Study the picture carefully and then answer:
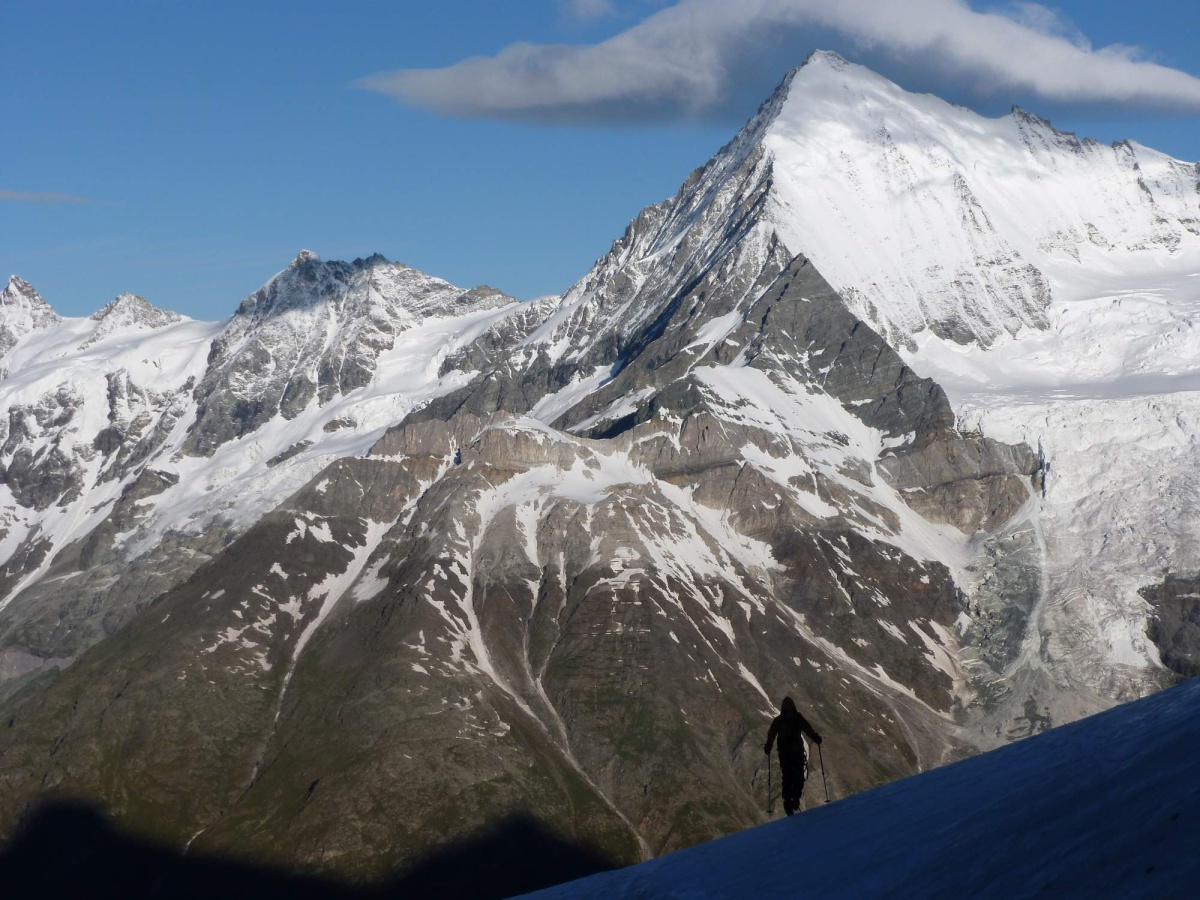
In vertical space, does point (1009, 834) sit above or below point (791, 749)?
below

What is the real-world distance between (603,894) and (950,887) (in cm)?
858

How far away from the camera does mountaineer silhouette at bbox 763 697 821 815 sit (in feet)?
125

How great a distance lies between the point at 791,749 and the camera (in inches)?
1500

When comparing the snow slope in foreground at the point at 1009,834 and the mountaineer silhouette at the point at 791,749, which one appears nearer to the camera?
the snow slope in foreground at the point at 1009,834

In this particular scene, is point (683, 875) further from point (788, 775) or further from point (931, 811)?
point (788, 775)

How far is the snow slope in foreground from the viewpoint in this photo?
798 inches

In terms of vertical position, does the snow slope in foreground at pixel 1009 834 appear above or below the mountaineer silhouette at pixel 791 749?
below

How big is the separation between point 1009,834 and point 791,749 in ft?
50.2

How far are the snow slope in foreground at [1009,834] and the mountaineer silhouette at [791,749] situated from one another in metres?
4.46

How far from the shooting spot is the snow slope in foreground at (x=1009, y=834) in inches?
798

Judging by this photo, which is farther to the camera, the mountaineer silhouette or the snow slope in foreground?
the mountaineer silhouette

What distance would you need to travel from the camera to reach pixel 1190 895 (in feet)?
59.2

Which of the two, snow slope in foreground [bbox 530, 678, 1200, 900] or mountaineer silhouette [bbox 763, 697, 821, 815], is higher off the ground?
mountaineer silhouette [bbox 763, 697, 821, 815]

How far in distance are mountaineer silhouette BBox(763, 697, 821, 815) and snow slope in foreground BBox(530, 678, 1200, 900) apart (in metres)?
4.46
